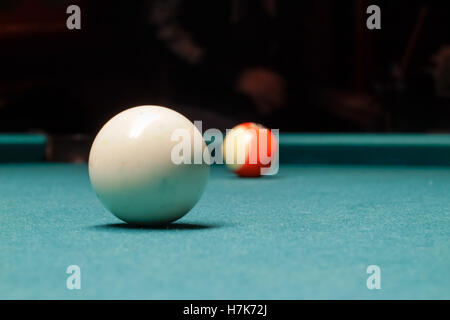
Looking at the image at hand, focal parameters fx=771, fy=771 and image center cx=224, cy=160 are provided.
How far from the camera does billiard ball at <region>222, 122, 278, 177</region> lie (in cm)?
581

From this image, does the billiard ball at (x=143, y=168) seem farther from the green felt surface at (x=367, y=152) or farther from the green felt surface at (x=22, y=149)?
the green felt surface at (x=22, y=149)

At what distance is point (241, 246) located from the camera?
2.83 metres

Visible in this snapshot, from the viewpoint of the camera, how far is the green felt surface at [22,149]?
25.3 ft

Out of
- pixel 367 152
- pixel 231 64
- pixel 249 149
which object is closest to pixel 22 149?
pixel 249 149

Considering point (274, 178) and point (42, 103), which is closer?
point (274, 178)

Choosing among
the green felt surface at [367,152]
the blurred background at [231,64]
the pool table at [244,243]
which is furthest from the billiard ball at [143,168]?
the blurred background at [231,64]

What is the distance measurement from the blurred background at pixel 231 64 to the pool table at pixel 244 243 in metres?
4.95

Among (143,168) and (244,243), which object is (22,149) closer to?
(143,168)

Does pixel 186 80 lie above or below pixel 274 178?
above

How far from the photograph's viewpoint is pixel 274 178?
6.13 metres

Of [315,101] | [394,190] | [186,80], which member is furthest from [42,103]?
[394,190]
